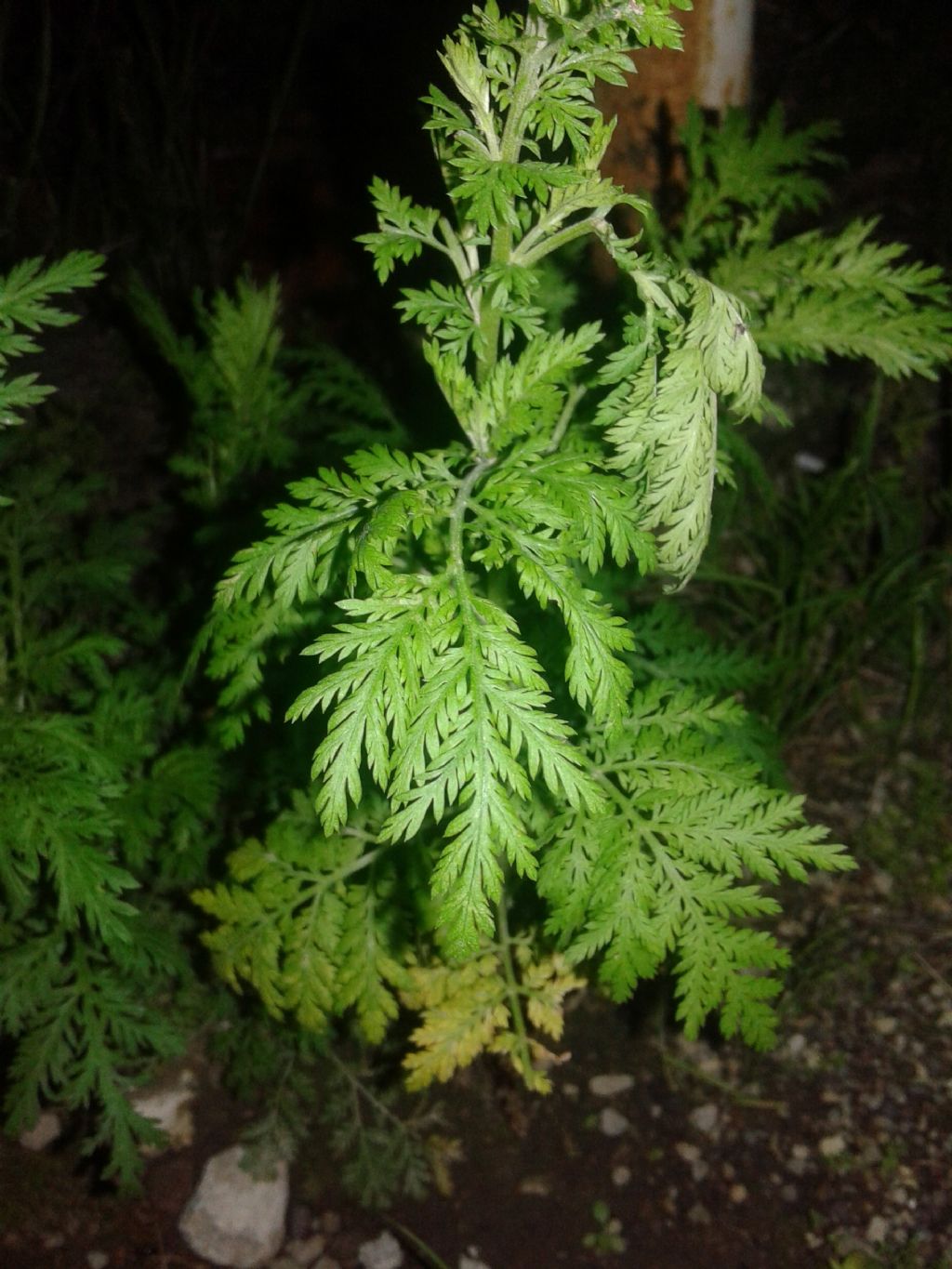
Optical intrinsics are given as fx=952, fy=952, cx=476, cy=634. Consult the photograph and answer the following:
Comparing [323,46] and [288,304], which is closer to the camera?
[323,46]

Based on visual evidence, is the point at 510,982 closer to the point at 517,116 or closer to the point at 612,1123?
the point at 612,1123

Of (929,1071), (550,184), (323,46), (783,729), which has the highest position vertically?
(323,46)

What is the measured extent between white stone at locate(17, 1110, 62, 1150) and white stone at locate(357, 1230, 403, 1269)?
0.80 meters

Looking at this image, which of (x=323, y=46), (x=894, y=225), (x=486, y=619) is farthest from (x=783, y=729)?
(x=323, y=46)

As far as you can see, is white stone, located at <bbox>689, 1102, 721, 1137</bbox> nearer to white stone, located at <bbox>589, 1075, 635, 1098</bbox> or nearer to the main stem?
white stone, located at <bbox>589, 1075, 635, 1098</bbox>

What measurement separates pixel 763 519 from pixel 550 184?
2.09m

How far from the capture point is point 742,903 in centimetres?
164

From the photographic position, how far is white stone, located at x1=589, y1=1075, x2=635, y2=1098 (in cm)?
243

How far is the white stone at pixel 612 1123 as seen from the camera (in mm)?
2369

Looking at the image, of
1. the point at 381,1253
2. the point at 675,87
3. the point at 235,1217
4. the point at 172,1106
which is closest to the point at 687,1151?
the point at 381,1253

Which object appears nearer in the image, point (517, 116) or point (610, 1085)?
point (517, 116)

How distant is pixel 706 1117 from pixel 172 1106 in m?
1.34

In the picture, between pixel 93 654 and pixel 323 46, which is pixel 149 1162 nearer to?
pixel 93 654

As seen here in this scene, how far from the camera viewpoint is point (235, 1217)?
2215mm
